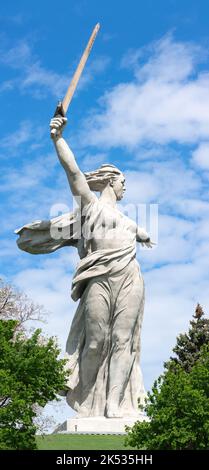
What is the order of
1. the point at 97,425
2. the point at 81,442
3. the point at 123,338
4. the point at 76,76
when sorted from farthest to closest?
the point at 76,76 < the point at 123,338 < the point at 97,425 < the point at 81,442

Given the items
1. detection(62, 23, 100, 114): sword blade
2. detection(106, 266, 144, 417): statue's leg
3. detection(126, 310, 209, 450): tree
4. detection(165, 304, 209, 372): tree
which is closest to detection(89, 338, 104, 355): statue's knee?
detection(106, 266, 144, 417): statue's leg

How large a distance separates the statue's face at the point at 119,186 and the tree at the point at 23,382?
392 centimetres

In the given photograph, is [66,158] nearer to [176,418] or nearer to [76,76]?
[76,76]

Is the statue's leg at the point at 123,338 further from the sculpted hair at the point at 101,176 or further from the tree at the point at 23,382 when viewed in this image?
the sculpted hair at the point at 101,176

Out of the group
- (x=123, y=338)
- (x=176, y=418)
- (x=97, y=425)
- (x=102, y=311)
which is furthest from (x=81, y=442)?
(x=102, y=311)

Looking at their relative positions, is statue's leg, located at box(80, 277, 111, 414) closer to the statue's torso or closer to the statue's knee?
the statue's knee

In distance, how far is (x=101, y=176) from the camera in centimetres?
1803

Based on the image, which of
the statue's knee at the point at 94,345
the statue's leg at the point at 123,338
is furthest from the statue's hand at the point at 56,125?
the statue's knee at the point at 94,345

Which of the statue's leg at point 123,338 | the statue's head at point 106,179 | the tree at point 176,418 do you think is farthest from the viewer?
the statue's head at point 106,179

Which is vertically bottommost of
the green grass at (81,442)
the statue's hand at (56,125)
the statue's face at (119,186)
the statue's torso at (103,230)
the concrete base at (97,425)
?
the green grass at (81,442)

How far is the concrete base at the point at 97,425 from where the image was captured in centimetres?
1588

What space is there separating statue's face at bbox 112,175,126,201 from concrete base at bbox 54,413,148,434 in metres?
5.07

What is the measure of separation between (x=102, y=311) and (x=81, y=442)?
3.06m

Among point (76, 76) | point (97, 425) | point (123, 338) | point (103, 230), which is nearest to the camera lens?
point (97, 425)
